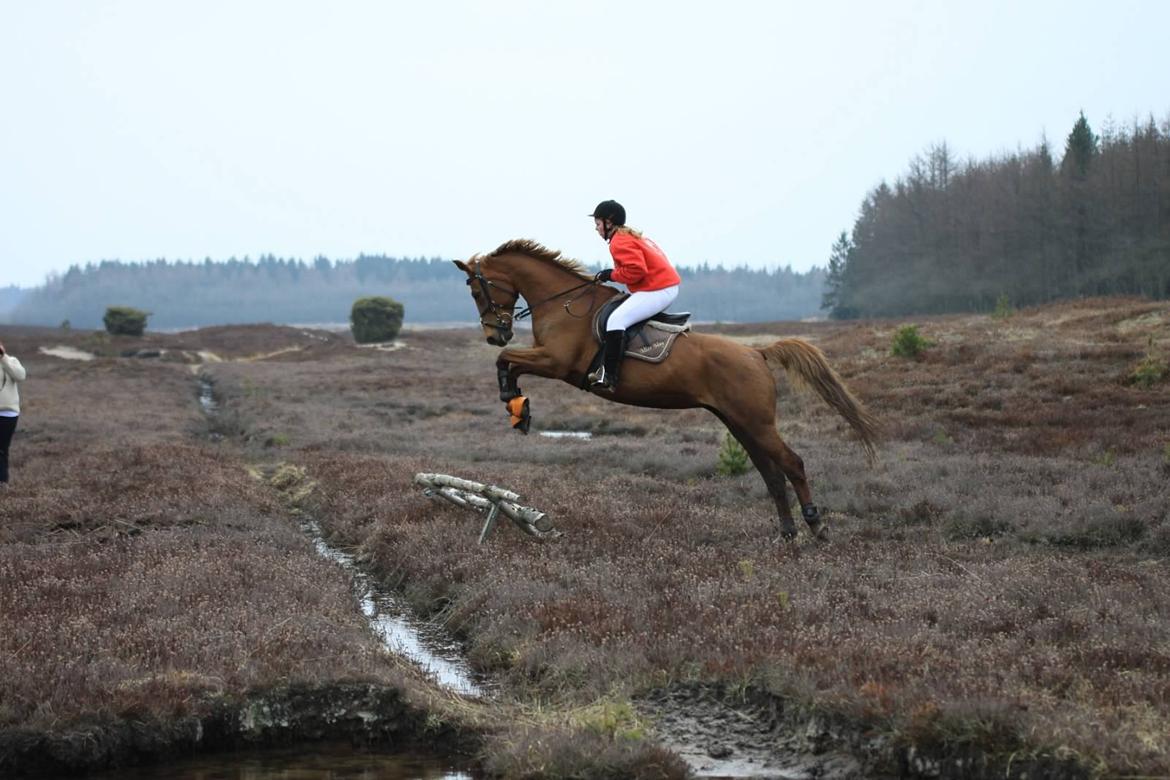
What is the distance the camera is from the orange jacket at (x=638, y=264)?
1294cm

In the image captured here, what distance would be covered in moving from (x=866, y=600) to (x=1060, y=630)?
170 centimetres

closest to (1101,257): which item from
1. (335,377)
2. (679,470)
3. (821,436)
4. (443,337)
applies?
(443,337)

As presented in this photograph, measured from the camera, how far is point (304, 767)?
7406 millimetres

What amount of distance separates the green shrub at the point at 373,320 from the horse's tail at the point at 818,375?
6884 cm

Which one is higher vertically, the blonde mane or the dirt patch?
the blonde mane

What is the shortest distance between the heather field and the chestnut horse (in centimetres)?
113

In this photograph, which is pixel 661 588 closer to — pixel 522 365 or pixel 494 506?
pixel 494 506

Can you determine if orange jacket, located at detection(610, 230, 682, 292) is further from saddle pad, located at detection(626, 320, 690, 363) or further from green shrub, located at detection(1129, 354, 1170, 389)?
green shrub, located at detection(1129, 354, 1170, 389)

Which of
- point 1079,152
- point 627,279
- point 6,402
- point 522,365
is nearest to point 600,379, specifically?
point 522,365

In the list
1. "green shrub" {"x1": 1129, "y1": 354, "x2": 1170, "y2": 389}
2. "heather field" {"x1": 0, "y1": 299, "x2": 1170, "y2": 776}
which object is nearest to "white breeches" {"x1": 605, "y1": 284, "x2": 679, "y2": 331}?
"heather field" {"x1": 0, "y1": 299, "x2": 1170, "y2": 776}

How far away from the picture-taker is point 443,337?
86.1 metres

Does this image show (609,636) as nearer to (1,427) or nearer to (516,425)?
(516,425)

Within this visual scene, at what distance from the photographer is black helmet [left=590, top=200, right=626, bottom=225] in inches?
516

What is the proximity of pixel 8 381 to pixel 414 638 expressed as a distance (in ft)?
35.3
